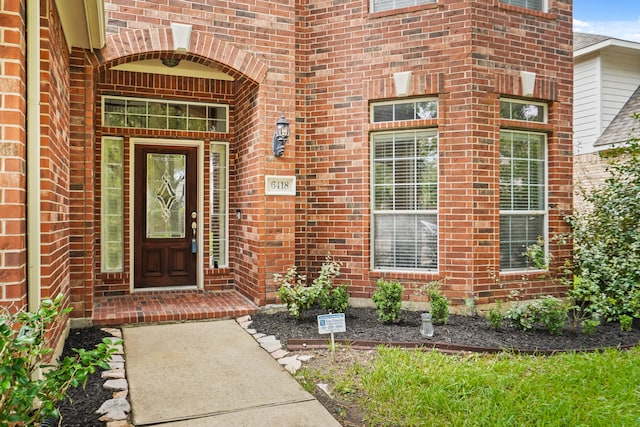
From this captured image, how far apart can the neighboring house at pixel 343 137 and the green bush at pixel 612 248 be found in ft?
1.16

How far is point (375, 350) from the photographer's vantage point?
4.52m

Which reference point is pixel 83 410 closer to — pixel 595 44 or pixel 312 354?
pixel 312 354

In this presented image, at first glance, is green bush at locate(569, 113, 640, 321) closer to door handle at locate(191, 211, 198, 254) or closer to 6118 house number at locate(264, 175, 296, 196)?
6118 house number at locate(264, 175, 296, 196)

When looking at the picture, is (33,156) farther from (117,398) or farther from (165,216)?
(165,216)

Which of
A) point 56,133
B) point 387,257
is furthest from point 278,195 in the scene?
point 56,133

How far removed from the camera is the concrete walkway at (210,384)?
3156 mm

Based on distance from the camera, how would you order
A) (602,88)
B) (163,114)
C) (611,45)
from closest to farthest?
(163,114) → (611,45) → (602,88)

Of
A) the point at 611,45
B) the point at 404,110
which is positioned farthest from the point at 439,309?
the point at 611,45

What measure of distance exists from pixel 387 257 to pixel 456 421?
129 inches

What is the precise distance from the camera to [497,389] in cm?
346

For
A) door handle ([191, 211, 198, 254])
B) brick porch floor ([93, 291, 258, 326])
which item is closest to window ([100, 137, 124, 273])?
brick porch floor ([93, 291, 258, 326])

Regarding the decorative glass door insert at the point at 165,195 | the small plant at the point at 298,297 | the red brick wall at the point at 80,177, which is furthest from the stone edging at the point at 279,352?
the decorative glass door insert at the point at 165,195

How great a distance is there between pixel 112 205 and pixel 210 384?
389 centimetres

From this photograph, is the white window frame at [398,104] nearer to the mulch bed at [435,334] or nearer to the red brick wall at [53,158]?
the mulch bed at [435,334]
